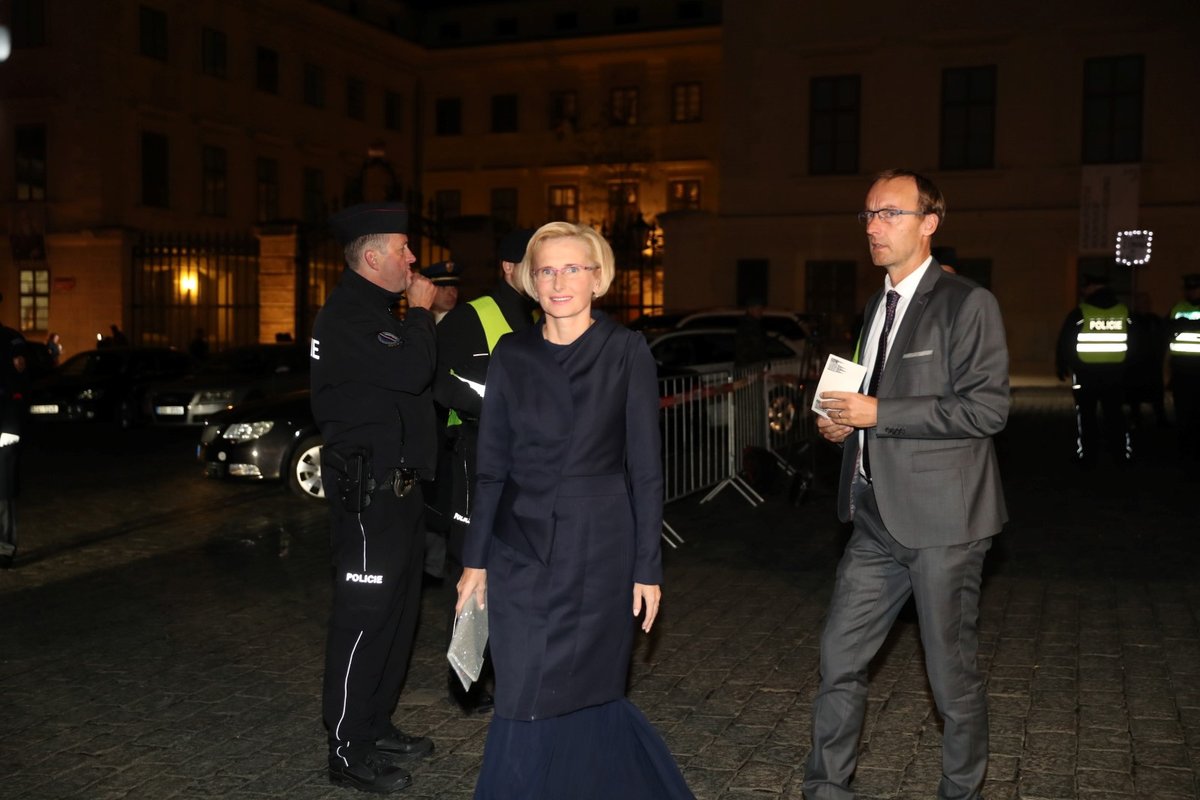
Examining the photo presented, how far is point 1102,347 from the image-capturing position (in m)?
13.6

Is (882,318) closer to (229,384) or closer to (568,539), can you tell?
(568,539)

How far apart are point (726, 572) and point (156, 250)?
84.7ft

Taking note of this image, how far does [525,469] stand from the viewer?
157 inches

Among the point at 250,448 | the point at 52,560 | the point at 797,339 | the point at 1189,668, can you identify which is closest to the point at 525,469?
the point at 1189,668

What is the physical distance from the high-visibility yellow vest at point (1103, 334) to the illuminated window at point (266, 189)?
112 ft

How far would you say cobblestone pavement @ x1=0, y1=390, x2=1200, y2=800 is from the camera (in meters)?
5.08

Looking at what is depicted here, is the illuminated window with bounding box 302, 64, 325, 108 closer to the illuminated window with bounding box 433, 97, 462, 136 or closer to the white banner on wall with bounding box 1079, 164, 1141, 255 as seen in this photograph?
the illuminated window with bounding box 433, 97, 462, 136

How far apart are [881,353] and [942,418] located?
41 centimetres

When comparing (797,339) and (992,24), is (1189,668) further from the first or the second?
(992,24)

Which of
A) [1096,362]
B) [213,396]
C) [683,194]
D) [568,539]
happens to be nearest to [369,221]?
[568,539]

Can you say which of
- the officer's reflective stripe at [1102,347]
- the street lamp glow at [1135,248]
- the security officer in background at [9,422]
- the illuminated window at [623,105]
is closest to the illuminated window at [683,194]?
the illuminated window at [623,105]

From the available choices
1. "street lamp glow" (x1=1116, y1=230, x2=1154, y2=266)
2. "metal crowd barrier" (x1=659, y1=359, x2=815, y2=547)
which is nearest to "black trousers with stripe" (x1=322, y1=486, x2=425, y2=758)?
"metal crowd barrier" (x1=659, y1=359, x2=815, y2=547)

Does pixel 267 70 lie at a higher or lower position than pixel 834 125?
higher

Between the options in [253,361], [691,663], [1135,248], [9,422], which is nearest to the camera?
[691,663]
